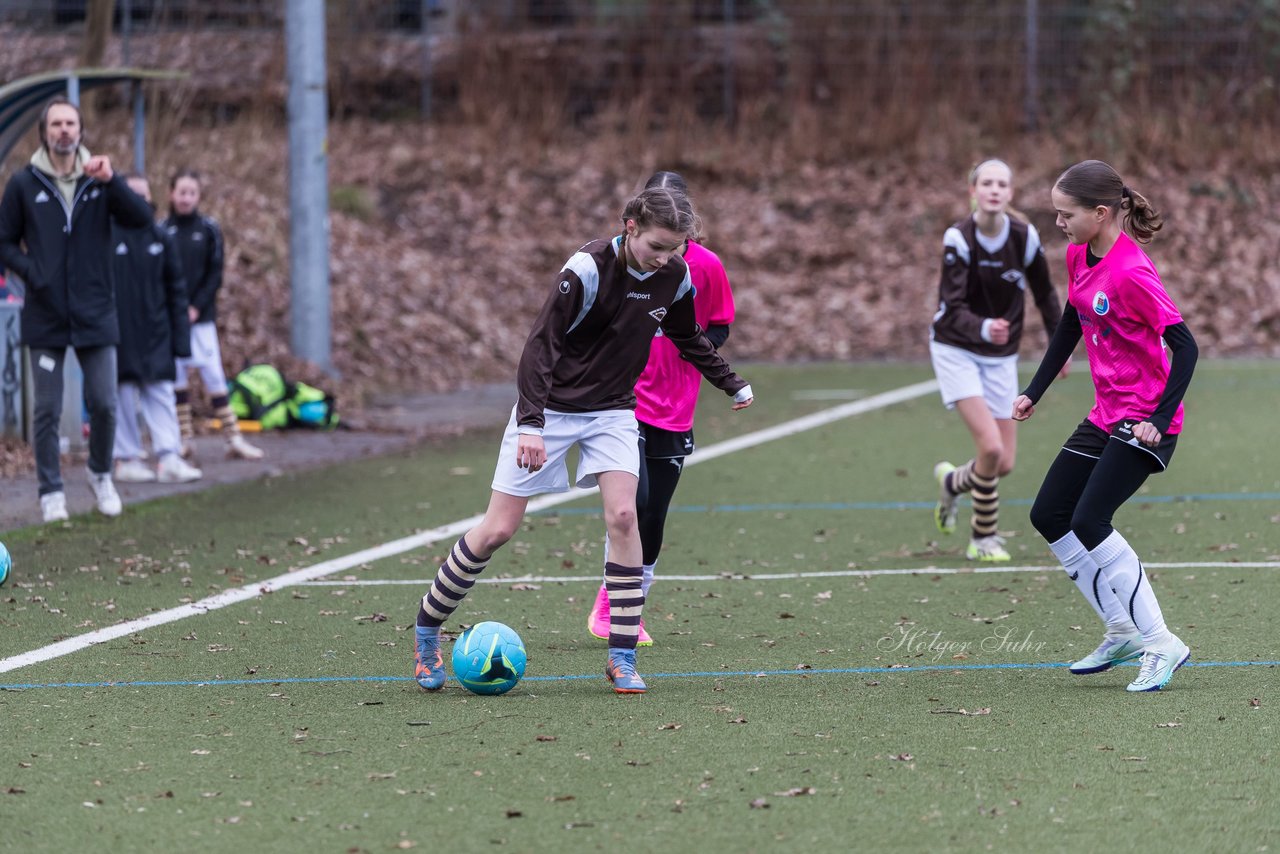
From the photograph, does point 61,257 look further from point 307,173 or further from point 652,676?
point 307,173

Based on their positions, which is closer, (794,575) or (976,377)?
(794,575)

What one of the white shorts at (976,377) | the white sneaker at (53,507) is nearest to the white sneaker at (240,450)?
the white sneaker at (53,507)

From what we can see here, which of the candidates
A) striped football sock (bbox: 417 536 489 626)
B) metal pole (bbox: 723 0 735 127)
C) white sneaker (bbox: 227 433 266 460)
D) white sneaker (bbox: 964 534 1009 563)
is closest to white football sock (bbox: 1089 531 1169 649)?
striped football sock (bbox: 417 536 489 626)

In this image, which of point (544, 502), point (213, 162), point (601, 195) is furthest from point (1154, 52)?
point (544, 502)

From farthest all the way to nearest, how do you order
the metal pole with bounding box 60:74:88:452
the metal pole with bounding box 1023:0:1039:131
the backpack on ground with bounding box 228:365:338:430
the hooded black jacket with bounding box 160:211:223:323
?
the metal pole with bounding box 1023:0:1039:131
the backpack on ground with bounding box 228:365:338:430
the metal pole with bounding box 60:74:88:452
the hooded black jacket with bounding box 160:211:223:323

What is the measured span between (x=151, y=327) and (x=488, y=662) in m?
6.10

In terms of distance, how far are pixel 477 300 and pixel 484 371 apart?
2.08m

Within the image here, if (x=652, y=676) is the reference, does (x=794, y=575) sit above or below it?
below

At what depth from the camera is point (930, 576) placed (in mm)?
8516

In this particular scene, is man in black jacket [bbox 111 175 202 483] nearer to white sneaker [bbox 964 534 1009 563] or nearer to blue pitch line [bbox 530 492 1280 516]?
blue pitch line [bbox 530 492 1280 516]

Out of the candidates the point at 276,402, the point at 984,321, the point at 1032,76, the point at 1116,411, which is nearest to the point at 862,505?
the point at 984,321

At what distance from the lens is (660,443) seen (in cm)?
A: 718

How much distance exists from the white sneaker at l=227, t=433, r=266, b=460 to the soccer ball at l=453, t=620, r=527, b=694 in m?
6.88

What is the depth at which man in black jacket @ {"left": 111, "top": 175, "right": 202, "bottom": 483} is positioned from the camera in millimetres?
11258
